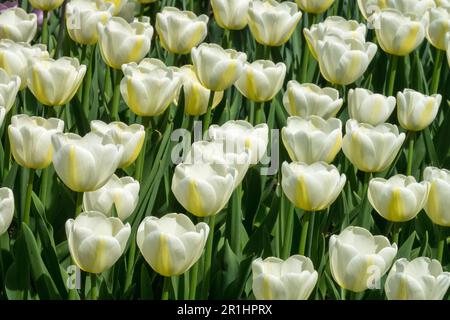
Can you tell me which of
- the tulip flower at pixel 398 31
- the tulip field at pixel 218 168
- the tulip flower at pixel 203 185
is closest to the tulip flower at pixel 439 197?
the tulip field at pixel 218 168

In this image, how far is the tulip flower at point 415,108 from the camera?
117 inches

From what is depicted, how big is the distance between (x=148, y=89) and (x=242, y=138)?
0.34m

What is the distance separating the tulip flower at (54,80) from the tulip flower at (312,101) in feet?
1.99

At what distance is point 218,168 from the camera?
2.31m

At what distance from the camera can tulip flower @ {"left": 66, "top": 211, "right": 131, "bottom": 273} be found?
2133mm

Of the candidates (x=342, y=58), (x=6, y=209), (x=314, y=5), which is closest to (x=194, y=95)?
(x=342, y=58)

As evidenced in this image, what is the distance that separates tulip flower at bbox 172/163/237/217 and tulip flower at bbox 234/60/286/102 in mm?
734

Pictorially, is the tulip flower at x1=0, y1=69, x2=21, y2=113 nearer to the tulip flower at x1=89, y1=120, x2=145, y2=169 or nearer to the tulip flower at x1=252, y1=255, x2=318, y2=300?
the tulip flower at x1=89, y1=120, x2=145, y2=169

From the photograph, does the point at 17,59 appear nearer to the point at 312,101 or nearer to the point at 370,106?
the point at 312,101

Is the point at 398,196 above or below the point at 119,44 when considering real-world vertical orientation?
below

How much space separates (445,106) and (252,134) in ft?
4.54

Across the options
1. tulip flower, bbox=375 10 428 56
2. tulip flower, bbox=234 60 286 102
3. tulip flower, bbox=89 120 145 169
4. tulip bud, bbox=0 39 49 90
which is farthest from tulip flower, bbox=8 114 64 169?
tulip flower, bbox=375 10 428 56

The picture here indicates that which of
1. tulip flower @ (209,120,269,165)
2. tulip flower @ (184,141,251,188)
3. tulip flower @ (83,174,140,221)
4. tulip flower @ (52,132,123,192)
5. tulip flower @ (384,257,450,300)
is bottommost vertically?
tulip flower @ (384,257,450,300)
